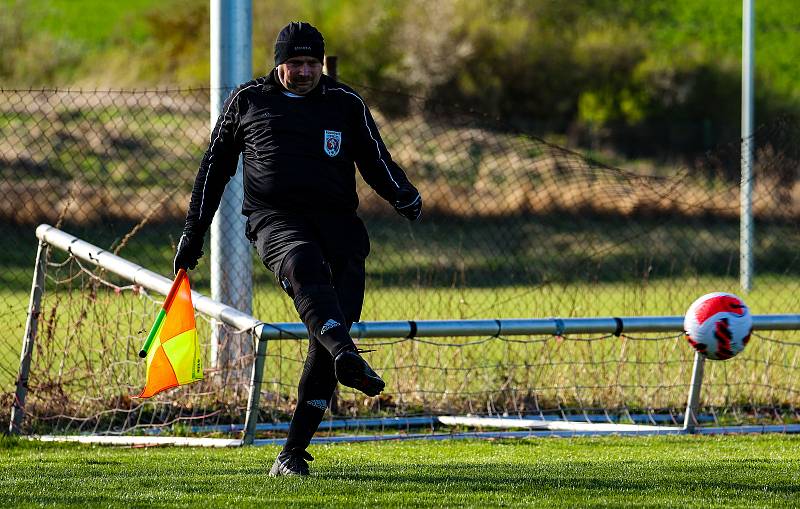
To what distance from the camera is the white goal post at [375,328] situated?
834 cm

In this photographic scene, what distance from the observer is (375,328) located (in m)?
8.69

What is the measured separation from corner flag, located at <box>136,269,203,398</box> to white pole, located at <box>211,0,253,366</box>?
287 centimetres

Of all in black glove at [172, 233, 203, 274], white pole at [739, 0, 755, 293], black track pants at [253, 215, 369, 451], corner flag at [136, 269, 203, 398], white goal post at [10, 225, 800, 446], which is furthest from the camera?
white pole at [739, 0, 755, 293]

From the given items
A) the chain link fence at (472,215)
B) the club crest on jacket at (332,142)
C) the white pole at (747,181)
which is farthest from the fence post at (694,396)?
the club crest on jacket at (332,142)

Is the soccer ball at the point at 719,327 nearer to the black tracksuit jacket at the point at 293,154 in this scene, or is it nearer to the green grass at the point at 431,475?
the green grass at the point at 431,475

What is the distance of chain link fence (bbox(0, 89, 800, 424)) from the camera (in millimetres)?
11820

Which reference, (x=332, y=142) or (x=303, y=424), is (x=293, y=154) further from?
(x=303, y=424)

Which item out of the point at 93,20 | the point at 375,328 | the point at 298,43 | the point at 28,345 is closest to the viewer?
the point at 298,43

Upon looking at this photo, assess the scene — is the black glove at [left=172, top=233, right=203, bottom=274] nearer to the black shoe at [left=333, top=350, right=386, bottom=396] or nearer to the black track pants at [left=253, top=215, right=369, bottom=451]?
the black track pants at [left=253, top=215, right=369, bottom=451]

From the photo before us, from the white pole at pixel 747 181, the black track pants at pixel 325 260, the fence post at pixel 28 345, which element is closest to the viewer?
the black track pants at pixel 325 260

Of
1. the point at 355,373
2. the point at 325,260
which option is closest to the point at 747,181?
the point at 325,260

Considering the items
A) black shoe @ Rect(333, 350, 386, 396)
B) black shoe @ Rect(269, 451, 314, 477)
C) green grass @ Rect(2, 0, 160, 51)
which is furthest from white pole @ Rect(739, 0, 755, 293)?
green grass @ Rect(2, 0, 160, 51)

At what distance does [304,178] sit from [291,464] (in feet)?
4.47

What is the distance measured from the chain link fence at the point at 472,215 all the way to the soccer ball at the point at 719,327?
2514 mm
